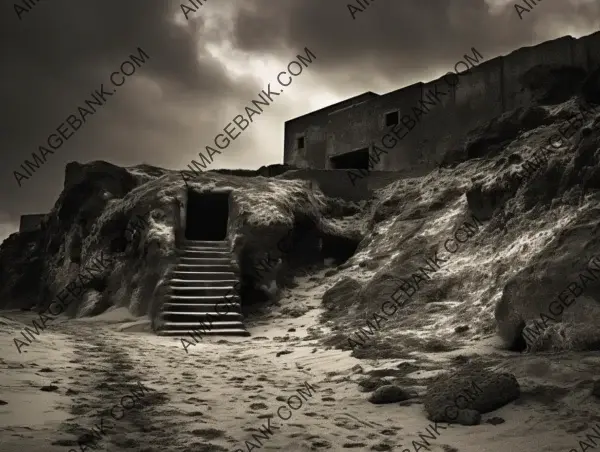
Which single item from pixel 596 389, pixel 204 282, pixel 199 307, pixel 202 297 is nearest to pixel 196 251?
pixel 204 282

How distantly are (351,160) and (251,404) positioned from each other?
61.7 ft

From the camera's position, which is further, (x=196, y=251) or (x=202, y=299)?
(x=196, y=251)

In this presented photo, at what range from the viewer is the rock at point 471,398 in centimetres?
358

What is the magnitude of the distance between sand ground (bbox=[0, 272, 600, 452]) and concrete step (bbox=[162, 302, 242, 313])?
9.82ft

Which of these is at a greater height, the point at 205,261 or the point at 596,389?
the point at 205,261

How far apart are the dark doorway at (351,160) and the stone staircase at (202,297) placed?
11.2 m

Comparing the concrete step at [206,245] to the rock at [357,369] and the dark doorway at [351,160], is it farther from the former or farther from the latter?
the dark doorway at [351,160]

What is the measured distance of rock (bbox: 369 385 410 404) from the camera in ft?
13.8

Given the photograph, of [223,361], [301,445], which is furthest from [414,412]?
[223,361]

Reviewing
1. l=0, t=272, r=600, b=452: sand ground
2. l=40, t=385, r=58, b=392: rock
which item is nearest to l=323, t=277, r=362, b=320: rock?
l=0, t=272, r=600, b=452: sand ground

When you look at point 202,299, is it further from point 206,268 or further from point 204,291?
point 206,268

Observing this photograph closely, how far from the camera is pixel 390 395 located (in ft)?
13.8

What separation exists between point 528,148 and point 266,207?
6.21m

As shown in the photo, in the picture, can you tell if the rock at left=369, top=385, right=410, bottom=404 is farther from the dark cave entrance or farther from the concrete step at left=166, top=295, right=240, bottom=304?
the concrete step at left=166, top=295, right=240, bottom=304
